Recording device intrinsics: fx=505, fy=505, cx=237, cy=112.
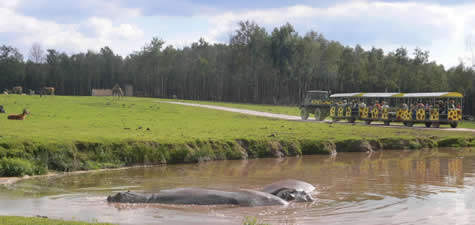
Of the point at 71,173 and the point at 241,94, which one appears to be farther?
the point at 241,94

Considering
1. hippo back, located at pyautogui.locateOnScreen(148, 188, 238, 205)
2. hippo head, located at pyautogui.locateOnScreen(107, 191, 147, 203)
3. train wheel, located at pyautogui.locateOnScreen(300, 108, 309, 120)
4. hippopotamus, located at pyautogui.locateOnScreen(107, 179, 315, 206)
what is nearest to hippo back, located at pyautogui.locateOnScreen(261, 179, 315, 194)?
hippopotamus, located at pyautogui.locateOnScreen(107, 179, 315, 206)

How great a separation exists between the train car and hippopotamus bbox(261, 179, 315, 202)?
84.1 ft

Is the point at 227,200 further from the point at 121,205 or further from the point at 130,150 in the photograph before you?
the point at 130,150

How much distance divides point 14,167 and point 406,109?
29.8 metres

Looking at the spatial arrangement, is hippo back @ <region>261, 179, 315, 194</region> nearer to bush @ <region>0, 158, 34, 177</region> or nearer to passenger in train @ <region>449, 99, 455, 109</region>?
bush @ <region>0, 158, 34, 177</region>

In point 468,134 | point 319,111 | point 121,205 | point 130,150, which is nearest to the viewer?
point 121,205

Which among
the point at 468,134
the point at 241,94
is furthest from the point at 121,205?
the point at 241,94

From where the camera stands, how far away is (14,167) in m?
16.7

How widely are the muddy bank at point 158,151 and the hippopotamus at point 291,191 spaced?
27.3 feet

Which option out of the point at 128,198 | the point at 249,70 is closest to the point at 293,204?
the point at 128,198

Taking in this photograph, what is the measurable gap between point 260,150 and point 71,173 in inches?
352

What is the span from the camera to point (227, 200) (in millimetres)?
12500

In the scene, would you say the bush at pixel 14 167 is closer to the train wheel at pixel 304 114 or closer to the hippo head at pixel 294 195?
the hippo head at pixel 294 195

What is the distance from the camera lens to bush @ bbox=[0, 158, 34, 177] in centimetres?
1648
